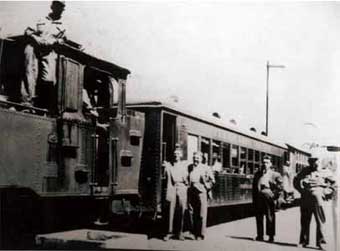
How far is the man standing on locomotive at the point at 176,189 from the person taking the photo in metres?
3.27

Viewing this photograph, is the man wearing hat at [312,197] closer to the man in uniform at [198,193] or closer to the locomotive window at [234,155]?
the locomotive window at [234,155]

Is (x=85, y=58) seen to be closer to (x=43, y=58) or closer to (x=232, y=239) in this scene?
(x=43, y=58)

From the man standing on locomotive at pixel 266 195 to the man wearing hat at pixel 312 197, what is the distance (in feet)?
0.50

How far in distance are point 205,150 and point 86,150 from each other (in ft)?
2.66

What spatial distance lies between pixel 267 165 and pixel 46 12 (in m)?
1.79

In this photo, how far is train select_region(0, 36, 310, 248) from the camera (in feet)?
9.65

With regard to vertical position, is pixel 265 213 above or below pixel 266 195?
below

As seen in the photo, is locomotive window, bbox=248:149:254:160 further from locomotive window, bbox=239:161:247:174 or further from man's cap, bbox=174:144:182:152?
man's cap, bbox=174:144:182:152

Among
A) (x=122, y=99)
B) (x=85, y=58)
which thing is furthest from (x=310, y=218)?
(x=85, y=58)

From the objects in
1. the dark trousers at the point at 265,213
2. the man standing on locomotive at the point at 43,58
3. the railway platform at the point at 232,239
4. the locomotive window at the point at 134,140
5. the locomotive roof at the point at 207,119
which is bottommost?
the railway platform at the point at 232,239

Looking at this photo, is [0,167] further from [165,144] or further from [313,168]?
[313,168]

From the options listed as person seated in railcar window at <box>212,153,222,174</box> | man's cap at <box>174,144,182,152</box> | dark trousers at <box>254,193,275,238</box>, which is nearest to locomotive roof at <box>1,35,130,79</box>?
man's cap at <box>174,144,182,152</box>

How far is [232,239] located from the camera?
330cm

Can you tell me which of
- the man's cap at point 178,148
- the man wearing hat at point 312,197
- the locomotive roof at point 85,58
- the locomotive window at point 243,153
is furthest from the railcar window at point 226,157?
the locomotive roof at point 85,58
